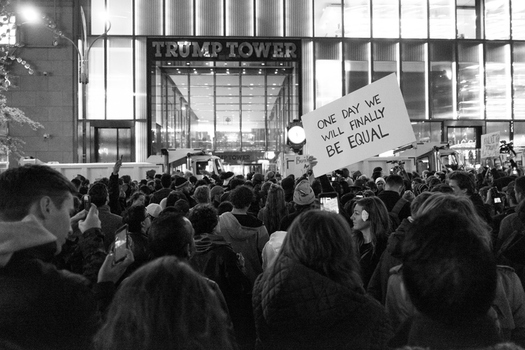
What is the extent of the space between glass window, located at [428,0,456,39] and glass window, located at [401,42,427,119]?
1.37 m

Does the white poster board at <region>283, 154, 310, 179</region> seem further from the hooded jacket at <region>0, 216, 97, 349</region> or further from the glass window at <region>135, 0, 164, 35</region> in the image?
the glass window at <region>135, 0, 164, 35</region>

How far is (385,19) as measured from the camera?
31.6 meters

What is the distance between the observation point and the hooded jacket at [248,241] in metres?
5.90

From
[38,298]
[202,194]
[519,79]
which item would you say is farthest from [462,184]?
[519,79]

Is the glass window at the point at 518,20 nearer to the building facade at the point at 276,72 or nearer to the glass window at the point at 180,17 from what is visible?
the building facade at the point at 276,72

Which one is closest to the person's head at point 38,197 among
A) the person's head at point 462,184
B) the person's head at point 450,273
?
the person's head at point 450,273

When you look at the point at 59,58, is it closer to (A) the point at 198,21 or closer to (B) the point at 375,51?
(A) the point at 198,21

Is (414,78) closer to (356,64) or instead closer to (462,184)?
(356,64)

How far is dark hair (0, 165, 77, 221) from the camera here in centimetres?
242

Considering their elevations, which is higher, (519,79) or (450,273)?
(519,79)

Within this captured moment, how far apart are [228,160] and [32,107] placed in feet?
37.3

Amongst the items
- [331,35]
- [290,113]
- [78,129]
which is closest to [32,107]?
[78,129]

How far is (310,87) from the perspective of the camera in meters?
30.8

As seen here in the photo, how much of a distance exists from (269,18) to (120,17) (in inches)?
327
